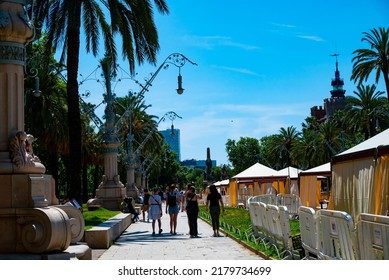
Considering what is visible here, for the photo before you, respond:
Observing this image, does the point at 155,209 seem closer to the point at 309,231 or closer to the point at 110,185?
the point at 110,185

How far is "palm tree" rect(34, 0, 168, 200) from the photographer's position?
16.6m

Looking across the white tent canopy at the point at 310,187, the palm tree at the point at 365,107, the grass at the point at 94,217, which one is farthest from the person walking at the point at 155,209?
the palm tree at the point at 365,107

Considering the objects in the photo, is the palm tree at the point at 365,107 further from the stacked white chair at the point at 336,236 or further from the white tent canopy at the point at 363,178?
the stacked white chair at the point at 336,236

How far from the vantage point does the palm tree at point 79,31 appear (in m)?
16.6

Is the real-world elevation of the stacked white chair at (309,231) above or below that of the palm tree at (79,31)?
below

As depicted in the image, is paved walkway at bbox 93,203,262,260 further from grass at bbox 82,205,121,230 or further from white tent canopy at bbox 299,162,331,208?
white tent canopy at bbox 299,162,331,208

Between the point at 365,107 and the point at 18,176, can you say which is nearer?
the point at 18,176

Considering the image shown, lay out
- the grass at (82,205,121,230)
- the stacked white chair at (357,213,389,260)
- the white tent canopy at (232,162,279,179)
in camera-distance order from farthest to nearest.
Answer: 1. the white tent canopy at (232,162,279,179)
2. the grass at (82,205,121,230)
3. the stacked white chair at (357,213,389,260)

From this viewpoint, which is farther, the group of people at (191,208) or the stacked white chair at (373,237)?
the group of people at (191,208)

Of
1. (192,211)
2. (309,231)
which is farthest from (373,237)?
(192,211)

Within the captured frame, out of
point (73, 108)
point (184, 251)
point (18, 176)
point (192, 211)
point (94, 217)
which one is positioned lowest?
point (184, 251)

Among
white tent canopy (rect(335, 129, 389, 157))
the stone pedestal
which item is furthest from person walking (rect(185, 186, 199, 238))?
the stone pedestal

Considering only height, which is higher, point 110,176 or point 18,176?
point 110,176

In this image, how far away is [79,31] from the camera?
16.8 m
